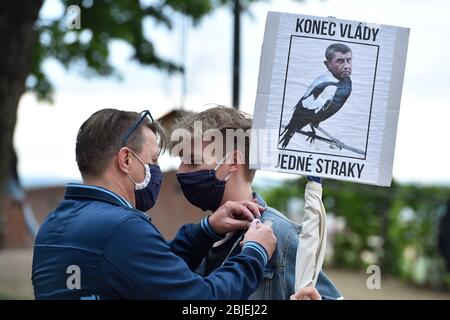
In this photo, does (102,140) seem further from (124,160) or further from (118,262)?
(118,262)

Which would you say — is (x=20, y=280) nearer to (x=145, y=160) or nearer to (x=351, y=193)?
(x=351, y=193)

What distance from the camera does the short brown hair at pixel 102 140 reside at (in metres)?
3.07

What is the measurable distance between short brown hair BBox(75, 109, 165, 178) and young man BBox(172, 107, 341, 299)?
0.26m

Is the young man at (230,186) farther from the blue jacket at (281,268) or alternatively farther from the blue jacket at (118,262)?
the blue jacket at (118,262)

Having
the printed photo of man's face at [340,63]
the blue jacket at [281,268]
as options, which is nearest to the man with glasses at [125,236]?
the blue jacket at [281,268]

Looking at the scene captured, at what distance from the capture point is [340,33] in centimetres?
316

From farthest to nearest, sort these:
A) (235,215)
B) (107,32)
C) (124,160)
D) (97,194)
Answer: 1. (107,32)
2. (235,215)
3. (124,160)
4. (97,194)

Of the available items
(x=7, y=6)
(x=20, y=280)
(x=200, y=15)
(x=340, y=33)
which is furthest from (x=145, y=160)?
(x=20, y=280)

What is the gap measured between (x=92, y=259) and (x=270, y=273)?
2.35ft

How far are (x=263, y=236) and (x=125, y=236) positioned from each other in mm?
522

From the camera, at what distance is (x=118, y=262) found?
2.74m

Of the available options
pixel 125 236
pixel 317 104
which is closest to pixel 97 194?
pixel 125 236

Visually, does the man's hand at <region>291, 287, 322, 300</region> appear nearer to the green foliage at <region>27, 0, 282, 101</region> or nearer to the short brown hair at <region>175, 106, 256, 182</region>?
the short brown hair at <region>175, 106, 256, 182</region>

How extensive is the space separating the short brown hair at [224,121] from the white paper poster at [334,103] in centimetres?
12
